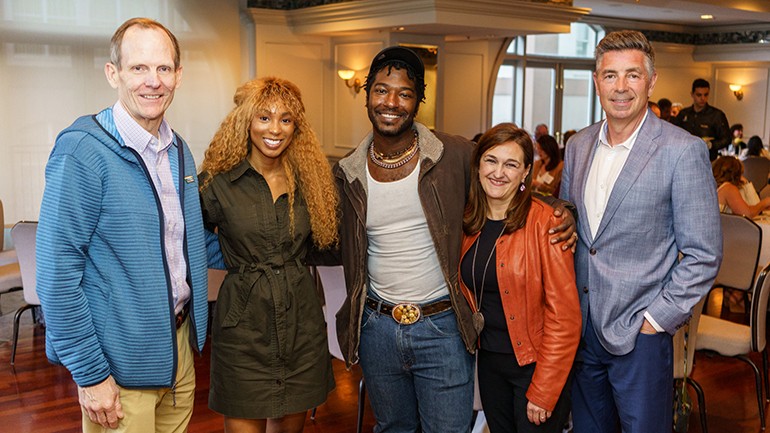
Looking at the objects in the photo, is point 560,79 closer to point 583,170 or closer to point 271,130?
point 583,170

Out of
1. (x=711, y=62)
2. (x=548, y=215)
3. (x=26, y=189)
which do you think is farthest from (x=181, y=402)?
(x=711, y=62)

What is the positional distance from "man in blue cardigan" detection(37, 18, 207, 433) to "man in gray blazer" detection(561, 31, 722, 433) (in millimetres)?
1232

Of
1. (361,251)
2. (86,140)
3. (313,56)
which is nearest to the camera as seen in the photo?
(86,140)

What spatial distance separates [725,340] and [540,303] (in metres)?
1.98

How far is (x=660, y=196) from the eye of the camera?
2242mm

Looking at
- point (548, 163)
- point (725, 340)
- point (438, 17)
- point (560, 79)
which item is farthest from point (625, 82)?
point (560, 79)

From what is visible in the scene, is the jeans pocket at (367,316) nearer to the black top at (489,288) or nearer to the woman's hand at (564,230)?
the black top at (489,288)

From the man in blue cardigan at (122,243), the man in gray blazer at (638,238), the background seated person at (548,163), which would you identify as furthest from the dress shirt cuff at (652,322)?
the background seated person at (548,163)

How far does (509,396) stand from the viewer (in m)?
2.38

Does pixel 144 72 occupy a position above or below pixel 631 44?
below

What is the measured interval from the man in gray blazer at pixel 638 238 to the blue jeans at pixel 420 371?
421 millimetres

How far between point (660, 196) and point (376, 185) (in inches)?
33.2

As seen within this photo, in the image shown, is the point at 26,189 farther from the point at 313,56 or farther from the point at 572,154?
the point at 572,154

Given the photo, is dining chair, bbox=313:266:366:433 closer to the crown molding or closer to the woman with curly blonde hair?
the woman with curly blonde hair
